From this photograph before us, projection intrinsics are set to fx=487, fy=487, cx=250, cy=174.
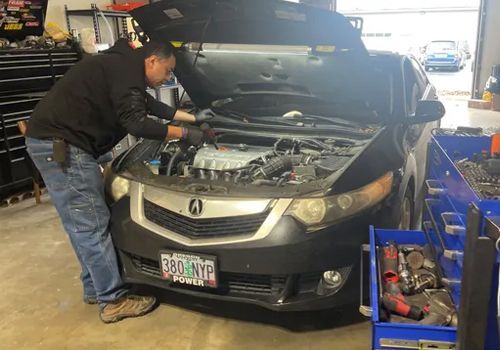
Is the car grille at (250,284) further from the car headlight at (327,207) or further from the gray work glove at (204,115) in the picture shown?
the gray work glove at (204,115)

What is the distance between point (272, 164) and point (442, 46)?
53.8ft

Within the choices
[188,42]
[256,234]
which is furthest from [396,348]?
[188,42]

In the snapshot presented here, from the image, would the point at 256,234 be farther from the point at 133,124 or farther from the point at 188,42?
the point at 188,42

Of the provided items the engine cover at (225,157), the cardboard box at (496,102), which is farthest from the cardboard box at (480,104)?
Answer: the engine cover at (225,157)

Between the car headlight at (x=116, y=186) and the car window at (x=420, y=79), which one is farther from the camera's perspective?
the car window at (x=420, y=79)

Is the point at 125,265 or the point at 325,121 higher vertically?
the point at 325,121

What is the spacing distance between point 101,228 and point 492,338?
1.77 m

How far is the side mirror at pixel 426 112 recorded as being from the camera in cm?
275

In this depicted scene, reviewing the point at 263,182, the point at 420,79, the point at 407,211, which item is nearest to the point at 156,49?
the point at 263,182

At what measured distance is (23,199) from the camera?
470 cm

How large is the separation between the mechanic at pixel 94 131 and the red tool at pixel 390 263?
3.89 ft

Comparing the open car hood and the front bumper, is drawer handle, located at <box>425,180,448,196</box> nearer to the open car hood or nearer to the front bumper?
the front bumper

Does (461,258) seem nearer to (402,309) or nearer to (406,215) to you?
(402,309)

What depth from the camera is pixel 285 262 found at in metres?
2.03
